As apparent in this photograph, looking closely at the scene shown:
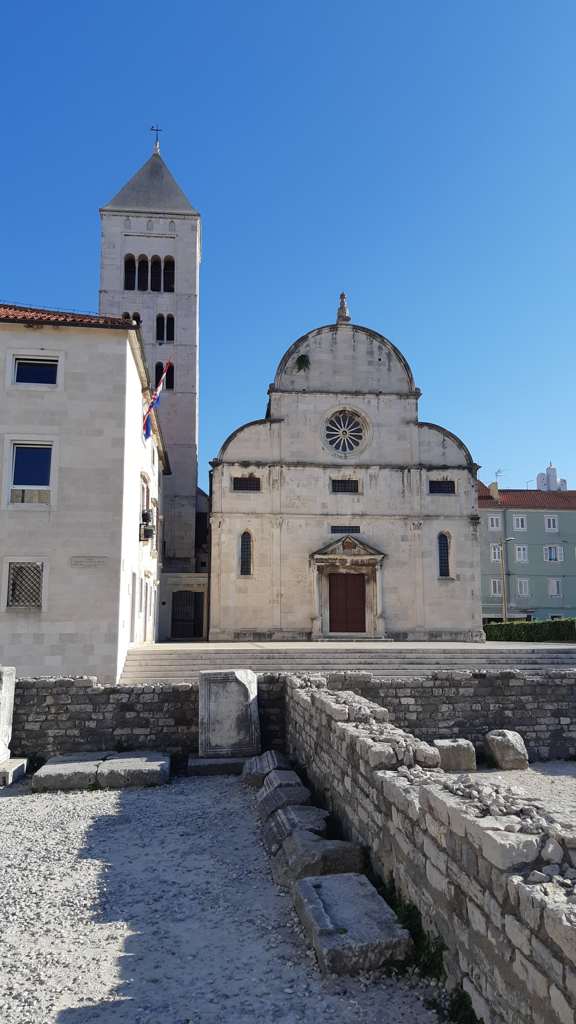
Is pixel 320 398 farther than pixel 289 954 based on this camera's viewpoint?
Yes

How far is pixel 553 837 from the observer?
365 centimetres

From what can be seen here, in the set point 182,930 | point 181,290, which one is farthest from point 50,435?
point 181,290

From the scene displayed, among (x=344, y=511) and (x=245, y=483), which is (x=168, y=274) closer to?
(x=245, y=483)

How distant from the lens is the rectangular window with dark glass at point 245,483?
2880 centimetres

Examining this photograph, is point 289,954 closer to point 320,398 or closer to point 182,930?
point 182,930

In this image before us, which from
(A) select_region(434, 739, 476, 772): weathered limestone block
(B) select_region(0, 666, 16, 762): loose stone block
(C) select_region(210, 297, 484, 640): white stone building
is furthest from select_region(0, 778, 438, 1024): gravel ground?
(C) select_region(210, 297, 484, 640): white stone building

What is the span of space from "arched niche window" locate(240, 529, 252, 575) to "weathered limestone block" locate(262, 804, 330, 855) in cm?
2062

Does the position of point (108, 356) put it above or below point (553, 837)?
above

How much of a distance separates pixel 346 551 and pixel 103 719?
1752 cm

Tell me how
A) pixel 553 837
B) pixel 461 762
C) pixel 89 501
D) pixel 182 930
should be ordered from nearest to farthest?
pixel 553 837, pixel 182 930, pixel 461 762, pixel 89 501

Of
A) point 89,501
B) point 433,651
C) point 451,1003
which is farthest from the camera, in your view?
point 433,651

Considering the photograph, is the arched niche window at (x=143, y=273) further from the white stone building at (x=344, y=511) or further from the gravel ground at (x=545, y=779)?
the gravel ground at (x=545, y=779)

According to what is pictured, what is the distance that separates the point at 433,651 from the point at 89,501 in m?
11.0

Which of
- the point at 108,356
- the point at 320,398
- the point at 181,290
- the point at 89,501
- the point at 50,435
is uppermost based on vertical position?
the point at 181,290
